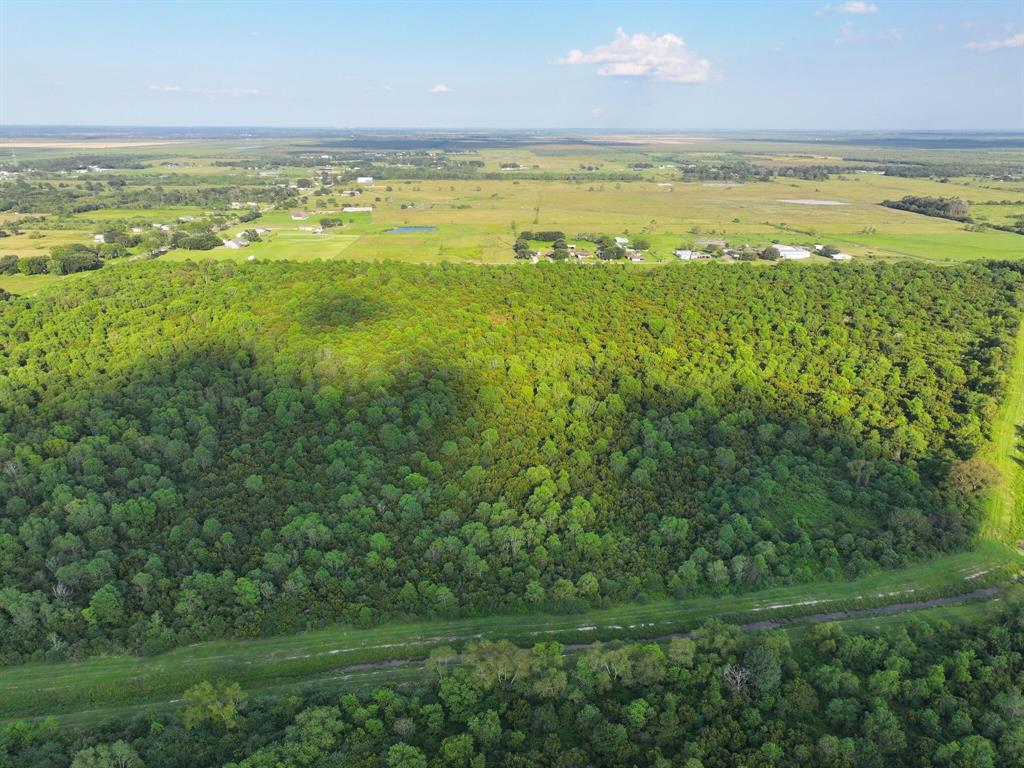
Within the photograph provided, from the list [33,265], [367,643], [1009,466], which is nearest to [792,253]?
[1009,466]

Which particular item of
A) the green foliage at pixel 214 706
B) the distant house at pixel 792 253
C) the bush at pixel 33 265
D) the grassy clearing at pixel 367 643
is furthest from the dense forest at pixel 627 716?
the bush at pixel 33 265

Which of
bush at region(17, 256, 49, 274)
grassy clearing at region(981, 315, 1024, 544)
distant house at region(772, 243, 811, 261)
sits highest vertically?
distant house at region(772, 243, 811, 261)

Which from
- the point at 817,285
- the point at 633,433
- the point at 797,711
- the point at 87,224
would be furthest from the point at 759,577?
the point at 87,224

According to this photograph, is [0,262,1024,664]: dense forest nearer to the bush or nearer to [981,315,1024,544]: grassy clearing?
[981,315,1024,544]: grassy clearing

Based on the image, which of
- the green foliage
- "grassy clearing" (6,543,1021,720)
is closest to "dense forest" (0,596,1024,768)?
the green foliage

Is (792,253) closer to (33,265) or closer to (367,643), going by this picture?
(367,643)
